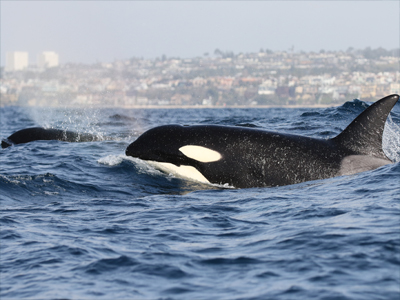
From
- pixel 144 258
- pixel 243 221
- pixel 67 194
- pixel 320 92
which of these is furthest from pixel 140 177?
pixel 320 92

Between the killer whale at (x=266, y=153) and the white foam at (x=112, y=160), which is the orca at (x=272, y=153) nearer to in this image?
the killer whale at (x=266, y=153)

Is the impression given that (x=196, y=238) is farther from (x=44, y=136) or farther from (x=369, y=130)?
(x=44, y=136)

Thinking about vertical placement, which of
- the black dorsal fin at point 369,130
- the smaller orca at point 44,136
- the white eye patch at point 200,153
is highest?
the black dorsal fin at point 369,130

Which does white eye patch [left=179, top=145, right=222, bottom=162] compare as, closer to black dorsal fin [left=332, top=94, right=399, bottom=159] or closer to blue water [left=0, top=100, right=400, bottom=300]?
blue water [left=0, top=100, right=400, bottom=300]

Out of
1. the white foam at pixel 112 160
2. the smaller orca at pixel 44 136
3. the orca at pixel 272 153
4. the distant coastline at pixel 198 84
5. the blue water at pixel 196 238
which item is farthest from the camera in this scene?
the distant coastline at pixel 198 84

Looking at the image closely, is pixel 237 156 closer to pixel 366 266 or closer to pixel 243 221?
pixel 243 221

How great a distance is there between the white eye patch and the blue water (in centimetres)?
47

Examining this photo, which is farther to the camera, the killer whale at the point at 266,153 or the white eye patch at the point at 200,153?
the white eye patch at the point at 200,153

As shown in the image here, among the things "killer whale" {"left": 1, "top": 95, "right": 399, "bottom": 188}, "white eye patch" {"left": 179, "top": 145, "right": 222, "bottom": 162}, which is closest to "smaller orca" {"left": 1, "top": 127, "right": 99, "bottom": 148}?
"killer whale" {"left": 1, "top": 95, "right": 399, "bottom": 188}

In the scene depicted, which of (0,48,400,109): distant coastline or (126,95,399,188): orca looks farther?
(0,48,400,109): distant coastline

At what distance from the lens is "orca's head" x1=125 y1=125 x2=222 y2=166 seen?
9609 mm

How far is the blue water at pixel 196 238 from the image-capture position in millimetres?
4801

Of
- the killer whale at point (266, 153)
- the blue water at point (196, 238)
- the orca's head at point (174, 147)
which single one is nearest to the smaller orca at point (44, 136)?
the blue water at point (196, 238)

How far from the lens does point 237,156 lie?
9422 mm
